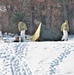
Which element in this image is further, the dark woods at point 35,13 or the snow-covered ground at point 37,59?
the dark woods at point 35,13

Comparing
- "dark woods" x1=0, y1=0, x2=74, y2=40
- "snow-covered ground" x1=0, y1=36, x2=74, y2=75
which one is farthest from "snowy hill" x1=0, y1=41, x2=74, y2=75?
"dark woods" x1=0, y1=0, x2=74, y2=40

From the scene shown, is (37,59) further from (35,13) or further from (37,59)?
(35,13)

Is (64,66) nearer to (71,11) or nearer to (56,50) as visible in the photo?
(56,50)

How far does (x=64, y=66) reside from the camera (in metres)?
3.72

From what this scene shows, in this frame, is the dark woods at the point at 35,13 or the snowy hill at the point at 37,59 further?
the dark woods at the point at 35,13

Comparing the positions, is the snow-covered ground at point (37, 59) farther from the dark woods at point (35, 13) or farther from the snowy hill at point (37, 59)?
the dark woods at point (35, 13)

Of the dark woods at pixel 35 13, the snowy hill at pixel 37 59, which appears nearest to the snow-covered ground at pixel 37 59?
the snowy hill at pixel 37 59

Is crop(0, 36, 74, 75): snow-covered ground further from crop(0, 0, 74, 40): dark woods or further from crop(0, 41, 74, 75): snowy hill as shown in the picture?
crop(0, 0, 74, 40): dark woods

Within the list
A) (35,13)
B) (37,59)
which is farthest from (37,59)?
(35,13)

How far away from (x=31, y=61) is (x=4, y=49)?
2.18ft

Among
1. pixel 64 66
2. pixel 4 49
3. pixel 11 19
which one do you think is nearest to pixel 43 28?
pixel 4 49

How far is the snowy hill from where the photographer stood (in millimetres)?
3617

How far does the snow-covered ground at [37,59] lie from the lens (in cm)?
362

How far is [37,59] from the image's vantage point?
394 cm
